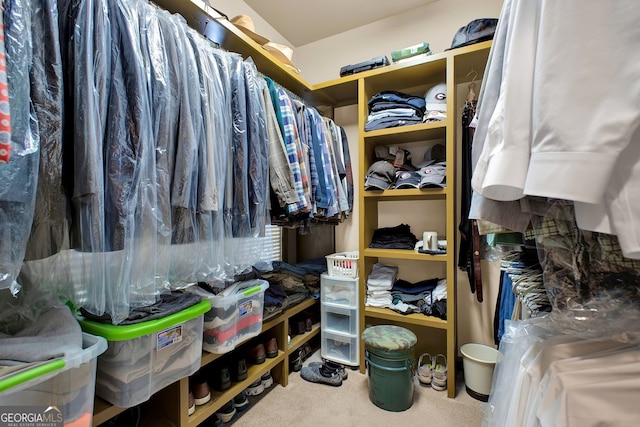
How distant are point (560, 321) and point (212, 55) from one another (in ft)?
4.67

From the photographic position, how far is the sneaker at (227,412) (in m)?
1.33

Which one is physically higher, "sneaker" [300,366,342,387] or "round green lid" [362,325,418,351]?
"round green lid" [362,325,418,351]

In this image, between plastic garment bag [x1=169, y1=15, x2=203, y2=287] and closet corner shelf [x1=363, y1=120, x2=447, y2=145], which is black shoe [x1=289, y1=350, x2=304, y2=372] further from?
closet corner shelf [x1=363, y1=120, x2=447, y2=145]

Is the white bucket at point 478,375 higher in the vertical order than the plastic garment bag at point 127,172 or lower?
lower

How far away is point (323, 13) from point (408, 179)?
4.84 feet

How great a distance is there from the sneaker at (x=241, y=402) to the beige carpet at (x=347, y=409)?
0.03m

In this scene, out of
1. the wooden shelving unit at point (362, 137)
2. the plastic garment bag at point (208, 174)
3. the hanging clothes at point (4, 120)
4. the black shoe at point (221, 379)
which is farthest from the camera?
the black shoe at point (221, 379)

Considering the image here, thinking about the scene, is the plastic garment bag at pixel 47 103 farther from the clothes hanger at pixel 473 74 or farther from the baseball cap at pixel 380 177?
the clothes hanger at pixel 473 74

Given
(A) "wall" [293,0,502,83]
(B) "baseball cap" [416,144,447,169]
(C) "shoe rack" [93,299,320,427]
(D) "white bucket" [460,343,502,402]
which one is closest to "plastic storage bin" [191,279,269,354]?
(C) "shoe rack" [93,299,320,427]

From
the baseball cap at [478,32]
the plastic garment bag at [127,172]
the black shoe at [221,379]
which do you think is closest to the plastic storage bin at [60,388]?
the plastic garment bag at [127,172]

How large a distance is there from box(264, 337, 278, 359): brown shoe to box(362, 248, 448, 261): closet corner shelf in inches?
31.8

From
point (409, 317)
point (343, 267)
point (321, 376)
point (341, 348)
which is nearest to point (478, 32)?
point (343, 267)

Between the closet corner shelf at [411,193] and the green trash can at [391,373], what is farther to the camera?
the closet corner shelf at [411,193]

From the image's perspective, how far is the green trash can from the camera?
1471mm
